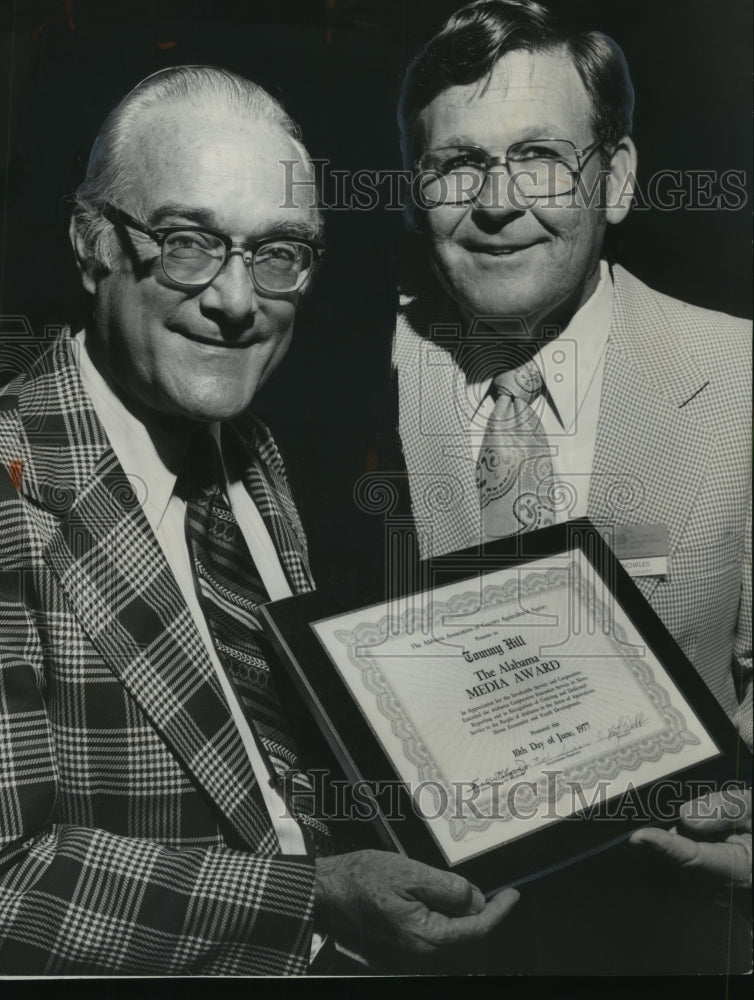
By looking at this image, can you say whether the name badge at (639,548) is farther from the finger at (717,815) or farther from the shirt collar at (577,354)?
the finger at (717,815)

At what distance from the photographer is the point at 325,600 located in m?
1.75

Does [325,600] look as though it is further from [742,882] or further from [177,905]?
[742,882]

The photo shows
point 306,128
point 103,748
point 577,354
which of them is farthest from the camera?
point 577,354

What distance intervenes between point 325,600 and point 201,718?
297 millimetres

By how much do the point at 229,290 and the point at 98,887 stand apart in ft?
3.40

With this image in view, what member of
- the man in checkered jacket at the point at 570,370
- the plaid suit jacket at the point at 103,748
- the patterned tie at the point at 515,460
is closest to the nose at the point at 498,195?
the man in checkered jacket at the point at 570,370

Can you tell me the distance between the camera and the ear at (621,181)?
6.04 feet

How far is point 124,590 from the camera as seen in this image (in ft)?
5.42

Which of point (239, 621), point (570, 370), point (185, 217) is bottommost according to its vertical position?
point (239, 621)

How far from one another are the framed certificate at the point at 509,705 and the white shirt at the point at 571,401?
92mm

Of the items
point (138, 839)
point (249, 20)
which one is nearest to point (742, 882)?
point (138, 839)

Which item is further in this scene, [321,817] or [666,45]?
[666,45]
